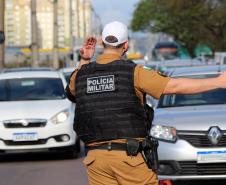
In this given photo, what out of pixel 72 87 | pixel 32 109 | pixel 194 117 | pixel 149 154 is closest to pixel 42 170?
pixel 32 109

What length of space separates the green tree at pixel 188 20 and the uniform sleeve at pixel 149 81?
180 ft

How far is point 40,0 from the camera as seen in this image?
353 feet

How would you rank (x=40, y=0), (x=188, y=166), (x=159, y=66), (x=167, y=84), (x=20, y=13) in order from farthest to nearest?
1. (x=20, y=13)
2. (x=40, y=0)
3. (x=159, y=66)
4. (x=188, y=166)
5. (x=167, y=84)

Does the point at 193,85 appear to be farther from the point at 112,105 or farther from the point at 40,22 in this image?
the point at 40,22

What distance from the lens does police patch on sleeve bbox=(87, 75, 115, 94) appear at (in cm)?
571

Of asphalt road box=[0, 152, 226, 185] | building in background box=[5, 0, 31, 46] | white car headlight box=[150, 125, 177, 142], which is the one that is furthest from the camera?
building in background box=[5, 0, 31, 46]

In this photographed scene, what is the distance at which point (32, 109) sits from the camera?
14.2 metres

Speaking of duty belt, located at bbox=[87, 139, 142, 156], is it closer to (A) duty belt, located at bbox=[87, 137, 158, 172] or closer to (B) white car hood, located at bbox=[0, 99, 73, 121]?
(A) duty belt, located at bbox=[87, 137, 158, 172]

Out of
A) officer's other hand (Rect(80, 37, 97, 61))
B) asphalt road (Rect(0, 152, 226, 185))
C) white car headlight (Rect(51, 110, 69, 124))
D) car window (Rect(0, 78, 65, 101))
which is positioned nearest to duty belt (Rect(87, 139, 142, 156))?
officer's other hand (Rect(80, 37, 97, 61))

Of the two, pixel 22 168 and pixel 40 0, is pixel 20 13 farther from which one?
pixel 22 168

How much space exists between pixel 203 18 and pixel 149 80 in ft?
206

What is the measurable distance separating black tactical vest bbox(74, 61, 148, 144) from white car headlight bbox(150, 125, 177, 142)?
3.97 metres

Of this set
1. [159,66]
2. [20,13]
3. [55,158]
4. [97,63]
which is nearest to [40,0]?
[20,13]

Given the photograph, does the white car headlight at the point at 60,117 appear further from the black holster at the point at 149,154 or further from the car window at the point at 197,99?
the black holster at the point at 149,154
